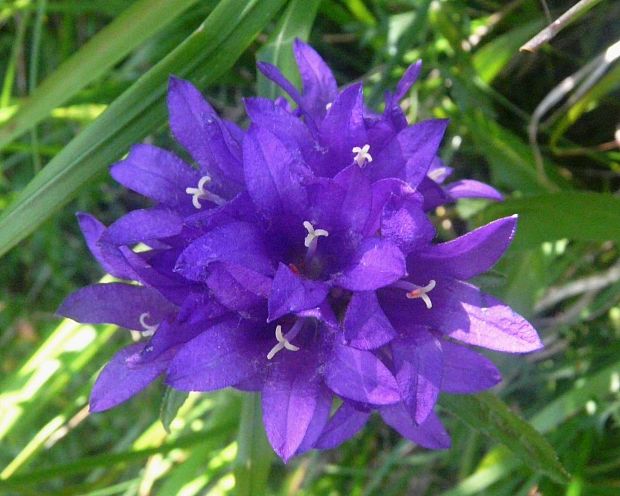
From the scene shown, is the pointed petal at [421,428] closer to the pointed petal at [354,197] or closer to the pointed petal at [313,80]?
the pointed petal at [354,197]

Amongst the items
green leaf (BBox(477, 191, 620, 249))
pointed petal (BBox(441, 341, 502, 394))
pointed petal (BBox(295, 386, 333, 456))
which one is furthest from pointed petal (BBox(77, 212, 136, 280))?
green leaf (BBox(477, 191, 620, 249))

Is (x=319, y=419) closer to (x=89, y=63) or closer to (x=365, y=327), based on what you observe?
(x=365, y=327)

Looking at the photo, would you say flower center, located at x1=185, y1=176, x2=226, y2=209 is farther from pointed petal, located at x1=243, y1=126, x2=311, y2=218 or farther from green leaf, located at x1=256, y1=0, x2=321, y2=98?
green leaf, located at x1=256, y1=0, x2=321, y2=98

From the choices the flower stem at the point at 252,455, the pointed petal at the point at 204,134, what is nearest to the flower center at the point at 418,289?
the pointed petal at the point at 204,134

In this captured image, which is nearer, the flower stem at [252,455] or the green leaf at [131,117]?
the green leaf at [131,117]

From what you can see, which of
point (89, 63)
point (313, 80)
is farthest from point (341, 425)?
point (89, 63)

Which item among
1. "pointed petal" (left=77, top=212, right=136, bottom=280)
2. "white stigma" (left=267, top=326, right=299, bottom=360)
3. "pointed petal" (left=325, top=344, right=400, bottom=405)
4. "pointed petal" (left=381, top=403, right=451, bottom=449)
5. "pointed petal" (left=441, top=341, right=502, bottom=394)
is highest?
"pointed petal" (left=77, top=212, right=136, bottom=280)

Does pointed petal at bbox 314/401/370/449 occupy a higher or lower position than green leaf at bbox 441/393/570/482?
higher
